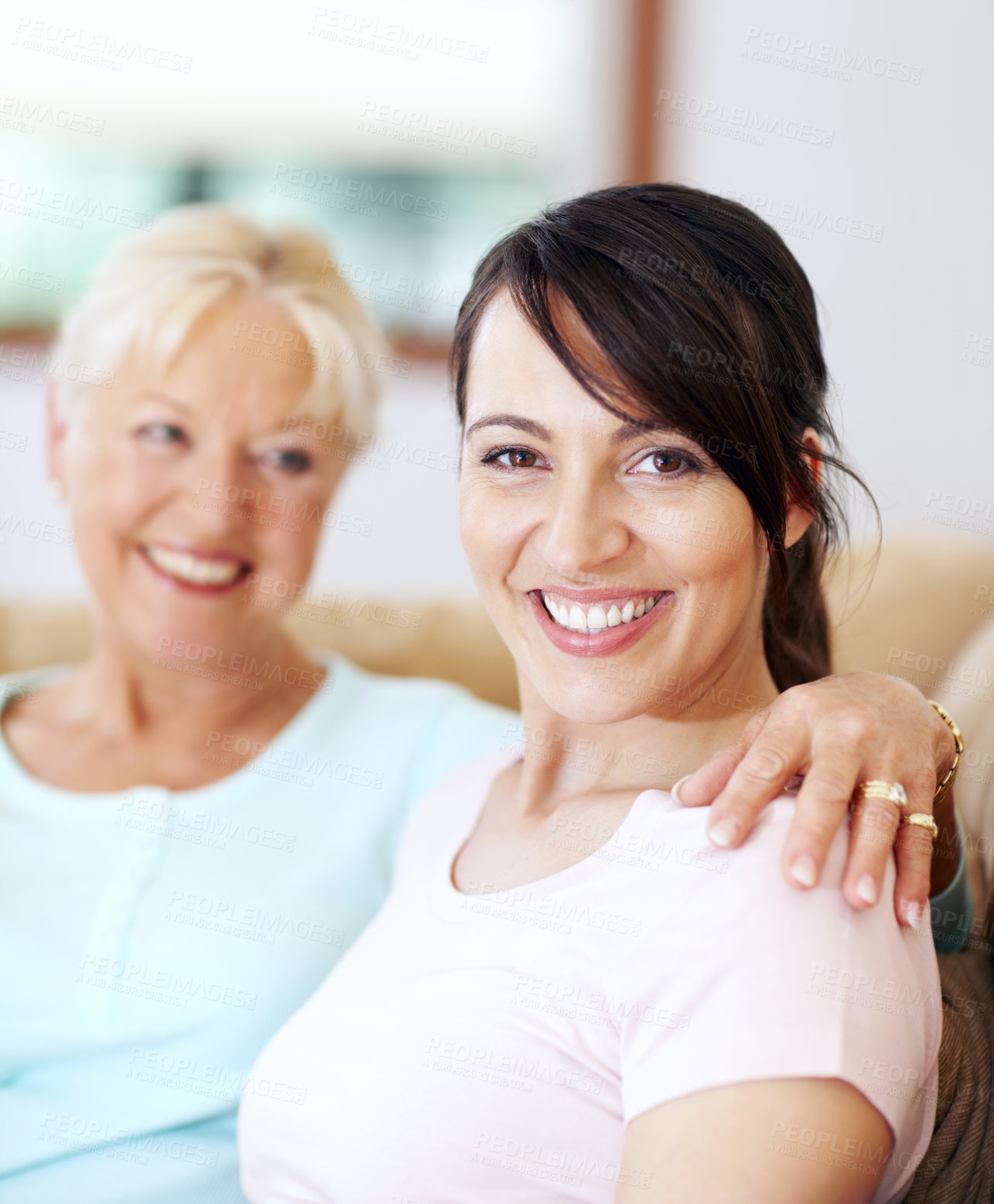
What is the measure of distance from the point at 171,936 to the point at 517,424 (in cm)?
83

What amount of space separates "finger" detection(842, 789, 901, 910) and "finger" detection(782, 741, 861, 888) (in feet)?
0.05

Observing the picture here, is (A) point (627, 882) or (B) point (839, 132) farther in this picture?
(B) point (839, 132)

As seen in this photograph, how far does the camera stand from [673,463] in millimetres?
964

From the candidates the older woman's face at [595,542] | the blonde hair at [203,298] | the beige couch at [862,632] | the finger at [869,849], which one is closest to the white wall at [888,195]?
the beige couch at [862,632]

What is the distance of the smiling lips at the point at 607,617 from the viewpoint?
1.00 m

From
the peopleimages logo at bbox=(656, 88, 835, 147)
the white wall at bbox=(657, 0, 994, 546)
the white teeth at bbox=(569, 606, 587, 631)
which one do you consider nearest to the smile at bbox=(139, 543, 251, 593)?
the white teeth at bbox=(569, 606, 587, 631)

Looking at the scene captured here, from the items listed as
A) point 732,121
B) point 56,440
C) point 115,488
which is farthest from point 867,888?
point 732,121

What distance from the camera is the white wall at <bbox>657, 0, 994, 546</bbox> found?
248cm

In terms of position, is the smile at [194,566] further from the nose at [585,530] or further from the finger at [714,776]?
the finger at [714,776]

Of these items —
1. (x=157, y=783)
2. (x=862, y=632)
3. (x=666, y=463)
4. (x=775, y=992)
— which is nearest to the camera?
(x=775, y=992)

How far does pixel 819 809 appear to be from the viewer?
82 centimetres

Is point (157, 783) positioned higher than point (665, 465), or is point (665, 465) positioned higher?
point (665, 465)

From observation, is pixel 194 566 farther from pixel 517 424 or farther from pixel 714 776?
pixel 714 776

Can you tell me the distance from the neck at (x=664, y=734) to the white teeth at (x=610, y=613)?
0.21 feet
